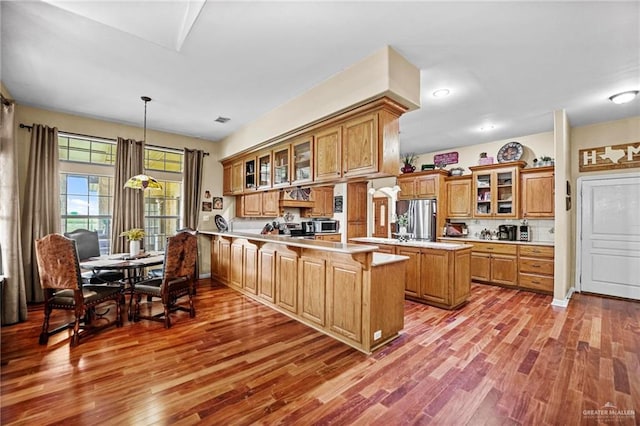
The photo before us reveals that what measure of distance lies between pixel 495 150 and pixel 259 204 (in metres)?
4.90

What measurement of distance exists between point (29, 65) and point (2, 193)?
1491 mm

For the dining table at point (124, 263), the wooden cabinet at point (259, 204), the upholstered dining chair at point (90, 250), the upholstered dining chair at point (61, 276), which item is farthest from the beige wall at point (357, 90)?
the upholstered dining chair at point (90, 250)

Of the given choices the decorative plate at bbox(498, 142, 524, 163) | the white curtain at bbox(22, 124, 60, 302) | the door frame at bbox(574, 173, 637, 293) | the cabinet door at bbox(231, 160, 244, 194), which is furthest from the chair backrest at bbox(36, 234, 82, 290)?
the door frame at bbox(574, 173, 637, 293)

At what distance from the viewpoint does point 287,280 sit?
3.57 m

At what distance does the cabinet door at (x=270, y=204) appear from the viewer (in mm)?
5582

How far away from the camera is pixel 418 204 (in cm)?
616

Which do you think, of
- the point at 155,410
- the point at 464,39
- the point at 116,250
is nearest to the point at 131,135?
the point at 116,250

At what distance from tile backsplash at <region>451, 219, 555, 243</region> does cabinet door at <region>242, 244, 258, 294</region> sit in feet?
15.1

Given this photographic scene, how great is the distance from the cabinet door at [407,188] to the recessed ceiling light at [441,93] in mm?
2945

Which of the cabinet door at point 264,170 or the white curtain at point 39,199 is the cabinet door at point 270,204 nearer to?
the cabinet door at point 264,170

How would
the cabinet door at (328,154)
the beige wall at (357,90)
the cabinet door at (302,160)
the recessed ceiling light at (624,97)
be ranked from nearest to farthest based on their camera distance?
1. the beige wall at (357,90)
2. the cabinet door at (328,154)
3. the recessed ceiling light at (624,97)
4. the cabinet door at (302,160)

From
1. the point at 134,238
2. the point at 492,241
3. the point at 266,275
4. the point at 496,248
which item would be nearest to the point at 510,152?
the point at 492,241

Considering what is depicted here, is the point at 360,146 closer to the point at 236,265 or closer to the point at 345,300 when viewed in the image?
the point at 345,300

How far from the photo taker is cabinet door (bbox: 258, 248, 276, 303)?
3817 mm
